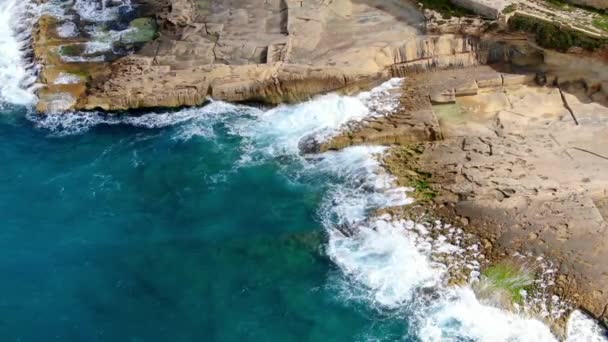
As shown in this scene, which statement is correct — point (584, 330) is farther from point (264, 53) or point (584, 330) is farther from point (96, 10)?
point (96, 10)

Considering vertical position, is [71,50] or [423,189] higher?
[71,50]

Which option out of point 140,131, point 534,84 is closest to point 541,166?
point 534,84

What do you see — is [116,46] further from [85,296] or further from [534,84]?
[534,84]

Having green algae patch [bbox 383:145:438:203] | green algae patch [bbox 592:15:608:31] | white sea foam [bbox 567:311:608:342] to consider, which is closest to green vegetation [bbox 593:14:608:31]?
green algae patch [bbox 592:15:608:31]

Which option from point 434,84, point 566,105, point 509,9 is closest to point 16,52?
point 434,84

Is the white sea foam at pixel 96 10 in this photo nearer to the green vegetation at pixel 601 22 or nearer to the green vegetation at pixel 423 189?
the green vegetation at pixel 423 189
